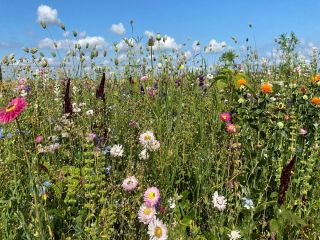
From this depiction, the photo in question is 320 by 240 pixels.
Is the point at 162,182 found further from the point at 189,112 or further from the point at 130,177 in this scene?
the point at 189,112

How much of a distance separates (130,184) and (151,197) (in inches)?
7.0

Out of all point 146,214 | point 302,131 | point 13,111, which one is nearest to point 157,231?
point 146,214

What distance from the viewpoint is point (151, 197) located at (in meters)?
2.06

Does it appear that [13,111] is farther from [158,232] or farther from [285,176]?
[285,176]

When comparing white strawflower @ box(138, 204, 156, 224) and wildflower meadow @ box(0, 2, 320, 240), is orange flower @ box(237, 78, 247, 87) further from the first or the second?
white strawflower @ box(138, 204, 156, 224)

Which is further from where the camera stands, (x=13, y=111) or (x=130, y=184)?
(x=130, y=184)

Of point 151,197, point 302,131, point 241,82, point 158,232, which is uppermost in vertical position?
point 241,82

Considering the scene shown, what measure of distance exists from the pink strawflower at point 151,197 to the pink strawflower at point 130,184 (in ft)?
0.41

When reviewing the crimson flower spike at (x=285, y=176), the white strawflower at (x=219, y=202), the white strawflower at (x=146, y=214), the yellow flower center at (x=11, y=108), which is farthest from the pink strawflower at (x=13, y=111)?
the crimson flower spike at (x=285, y=176)

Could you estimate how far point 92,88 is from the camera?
5535 millimetres

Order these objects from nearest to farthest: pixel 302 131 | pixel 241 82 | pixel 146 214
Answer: pixel 146 214, pixel 302 131, pixel 241 82

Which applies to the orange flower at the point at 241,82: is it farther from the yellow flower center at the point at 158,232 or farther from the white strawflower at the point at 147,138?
the yellow flower center at the point at 158,232

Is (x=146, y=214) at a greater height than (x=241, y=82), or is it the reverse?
(x=241, y=82)

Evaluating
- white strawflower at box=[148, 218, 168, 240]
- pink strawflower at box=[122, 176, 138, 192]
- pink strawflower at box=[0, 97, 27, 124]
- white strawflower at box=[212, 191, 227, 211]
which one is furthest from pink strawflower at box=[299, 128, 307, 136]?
pink strawflower at box=[0, 97, 27, 124]
